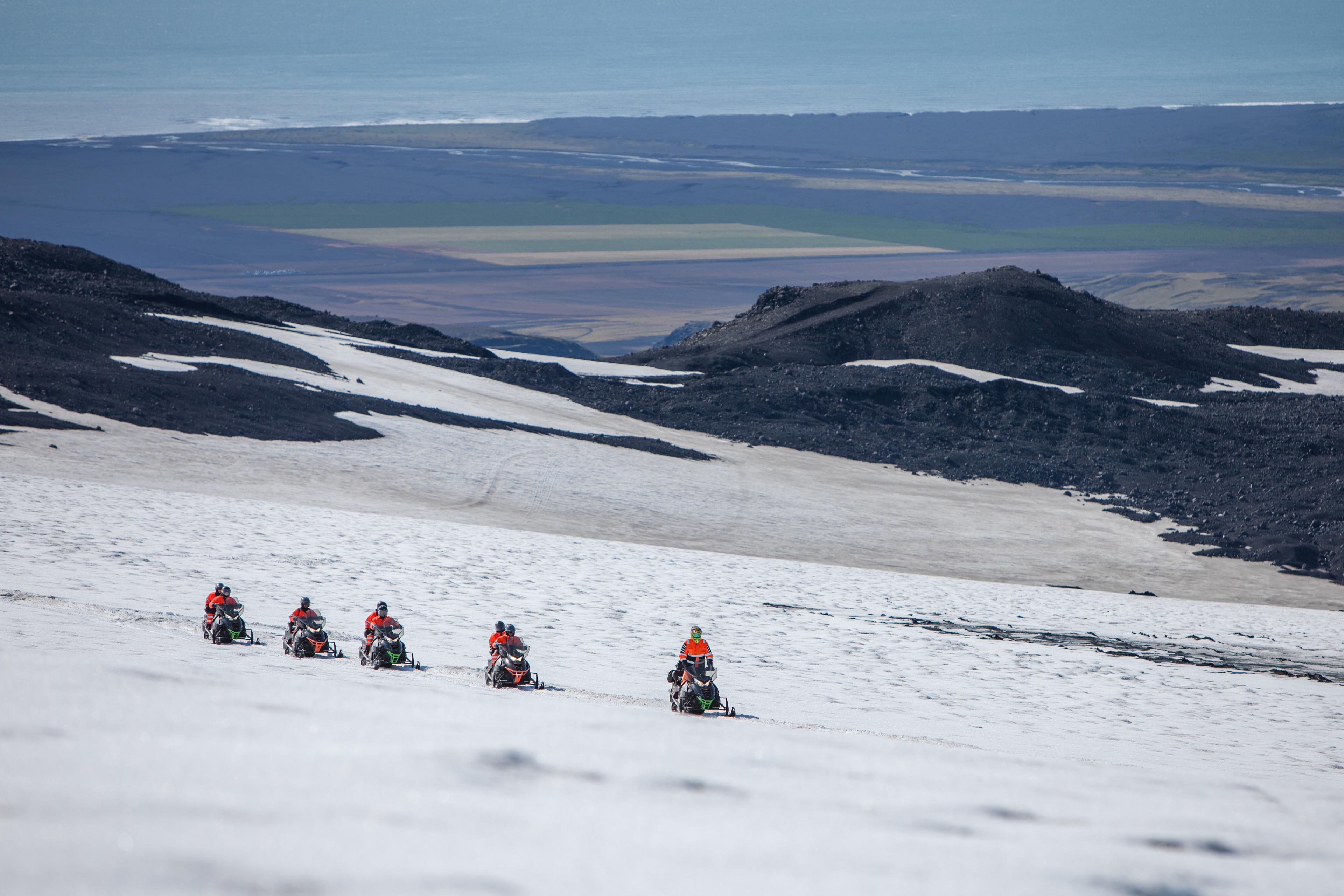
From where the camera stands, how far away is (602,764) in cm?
577

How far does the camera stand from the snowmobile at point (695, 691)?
31.9 ft

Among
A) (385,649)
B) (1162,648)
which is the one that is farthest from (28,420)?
(1162,648)

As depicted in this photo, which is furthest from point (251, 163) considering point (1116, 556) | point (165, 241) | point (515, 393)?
point (1116, 556)

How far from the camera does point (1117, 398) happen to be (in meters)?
43.5

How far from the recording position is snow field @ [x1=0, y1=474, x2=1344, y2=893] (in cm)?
417

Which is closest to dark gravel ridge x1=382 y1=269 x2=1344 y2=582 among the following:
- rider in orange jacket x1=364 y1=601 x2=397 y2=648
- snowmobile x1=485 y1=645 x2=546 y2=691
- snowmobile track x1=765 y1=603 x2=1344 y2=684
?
snowmobile track x1=765 y1=603 x2=1344 y2=684

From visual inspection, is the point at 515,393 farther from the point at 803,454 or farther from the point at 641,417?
the point at 803,454

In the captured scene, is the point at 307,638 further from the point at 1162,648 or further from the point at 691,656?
the point at 1162,648

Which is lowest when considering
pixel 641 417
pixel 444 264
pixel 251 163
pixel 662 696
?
pixel 662 696

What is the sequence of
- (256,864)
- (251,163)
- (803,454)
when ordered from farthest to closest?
(251,163)
(803,454)
(256,864)

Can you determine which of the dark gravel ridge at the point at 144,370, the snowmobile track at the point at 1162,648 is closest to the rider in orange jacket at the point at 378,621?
the snowmobile track at the point at 1162,648

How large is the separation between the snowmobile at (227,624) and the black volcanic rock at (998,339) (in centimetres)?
3771

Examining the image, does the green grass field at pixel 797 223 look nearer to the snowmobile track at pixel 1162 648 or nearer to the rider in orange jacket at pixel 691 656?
the snowmobile track at pixel 1162 648

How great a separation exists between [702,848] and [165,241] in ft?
552
